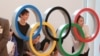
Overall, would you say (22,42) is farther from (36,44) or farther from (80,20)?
(80,20)

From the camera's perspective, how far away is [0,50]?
207 centimetres

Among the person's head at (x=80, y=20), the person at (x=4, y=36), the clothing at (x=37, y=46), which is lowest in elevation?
the clothing at (x=37, y=46)

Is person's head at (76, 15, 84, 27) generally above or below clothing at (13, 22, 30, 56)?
above

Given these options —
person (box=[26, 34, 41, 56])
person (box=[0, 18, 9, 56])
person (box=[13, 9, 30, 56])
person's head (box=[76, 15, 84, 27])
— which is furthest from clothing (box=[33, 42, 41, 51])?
person's head (box=[76, 15, 84, 27])

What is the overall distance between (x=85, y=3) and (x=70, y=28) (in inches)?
42.5

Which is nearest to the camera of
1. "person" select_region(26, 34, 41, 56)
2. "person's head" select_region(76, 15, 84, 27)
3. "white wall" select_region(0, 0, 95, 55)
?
"person" select_region(26, 34, 41, 56)

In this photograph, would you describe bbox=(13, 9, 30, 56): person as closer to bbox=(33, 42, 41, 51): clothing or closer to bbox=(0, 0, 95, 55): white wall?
bbox=(33, 42, 41, 51): clothing

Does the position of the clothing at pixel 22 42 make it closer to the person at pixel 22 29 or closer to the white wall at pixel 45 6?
the person at pixel 22 29

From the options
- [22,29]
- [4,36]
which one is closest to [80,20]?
[22,29]

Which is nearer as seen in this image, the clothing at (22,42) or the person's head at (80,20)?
the clothing at (22,42)

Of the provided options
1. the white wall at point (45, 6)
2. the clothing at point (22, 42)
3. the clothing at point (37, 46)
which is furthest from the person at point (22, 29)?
the white wall at point (45, 6)

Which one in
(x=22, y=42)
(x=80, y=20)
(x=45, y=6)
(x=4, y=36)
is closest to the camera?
(x=4, y=36)

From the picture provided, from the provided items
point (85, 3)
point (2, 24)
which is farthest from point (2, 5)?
point (85, 3)

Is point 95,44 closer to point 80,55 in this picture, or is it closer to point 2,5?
point 80,55
